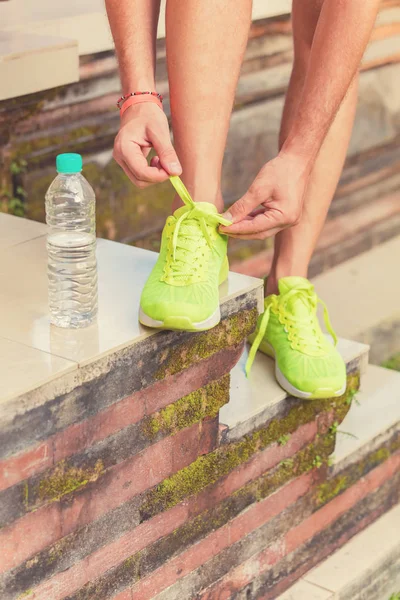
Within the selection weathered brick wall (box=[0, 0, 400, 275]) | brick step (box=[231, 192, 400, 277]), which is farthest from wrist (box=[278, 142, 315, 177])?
brick step (box=[231, 192, 400, 277])

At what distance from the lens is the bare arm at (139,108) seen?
1.84 m

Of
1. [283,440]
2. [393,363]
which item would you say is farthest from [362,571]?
[393,363]

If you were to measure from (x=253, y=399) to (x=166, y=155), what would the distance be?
0.58m

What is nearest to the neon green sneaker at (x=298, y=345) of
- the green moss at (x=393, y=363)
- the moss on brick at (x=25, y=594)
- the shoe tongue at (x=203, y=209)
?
the shoe tongue at (x=203, y=209)

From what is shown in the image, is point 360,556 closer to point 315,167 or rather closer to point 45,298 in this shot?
point 315,167

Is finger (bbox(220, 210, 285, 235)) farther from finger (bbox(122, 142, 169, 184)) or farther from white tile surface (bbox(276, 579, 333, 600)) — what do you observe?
white tile surface (bbox(276, 579, 333, 600))

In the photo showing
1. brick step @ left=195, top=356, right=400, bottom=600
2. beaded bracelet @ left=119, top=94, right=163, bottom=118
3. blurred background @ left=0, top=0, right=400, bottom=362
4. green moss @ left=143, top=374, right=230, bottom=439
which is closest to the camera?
green moss @ left=143, top=374, right=230, bottom=439

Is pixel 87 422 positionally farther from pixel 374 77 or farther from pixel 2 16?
pixel 374 77

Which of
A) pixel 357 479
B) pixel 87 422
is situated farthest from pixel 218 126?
pixel 357 479

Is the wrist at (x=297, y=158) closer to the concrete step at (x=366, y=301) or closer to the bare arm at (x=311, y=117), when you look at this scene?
the bare arm at (x=311, y=117)

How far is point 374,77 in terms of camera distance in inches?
161

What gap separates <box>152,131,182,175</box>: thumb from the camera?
72.5 inches

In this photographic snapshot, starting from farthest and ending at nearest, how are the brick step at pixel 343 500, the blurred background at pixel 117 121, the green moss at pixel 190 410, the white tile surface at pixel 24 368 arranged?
the blurred background at pixel 117 121
the brick step at pixel 343 500
the green moss at pixel 190 410
the white tile surface at pixel 24 368

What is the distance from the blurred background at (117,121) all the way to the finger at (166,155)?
77 centimetres
